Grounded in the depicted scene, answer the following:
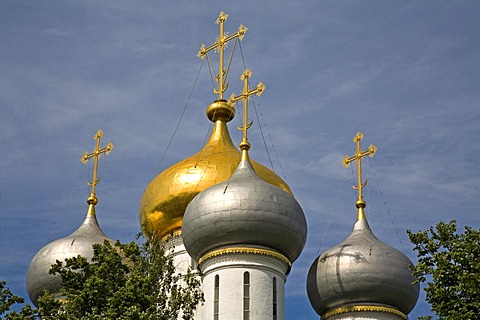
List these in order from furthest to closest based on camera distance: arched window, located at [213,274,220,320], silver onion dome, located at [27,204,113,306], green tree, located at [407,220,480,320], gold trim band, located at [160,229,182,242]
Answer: silver onion dome, located at [27,204,113,306] → gold trim band, located at [160,229,182,242] → arched window, located at [213,274,220,320] → green tree, located at [407,220,480,320]

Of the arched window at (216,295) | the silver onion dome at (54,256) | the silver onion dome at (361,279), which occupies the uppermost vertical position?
the silver onion dome at (54,256)

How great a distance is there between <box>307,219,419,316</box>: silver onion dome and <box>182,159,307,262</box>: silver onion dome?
63.2 inches

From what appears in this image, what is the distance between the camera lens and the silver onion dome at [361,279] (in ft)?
70.8

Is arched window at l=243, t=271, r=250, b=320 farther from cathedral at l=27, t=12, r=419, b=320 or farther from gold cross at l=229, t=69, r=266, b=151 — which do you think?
gold cross at l=229, t=69, r=266, b=151

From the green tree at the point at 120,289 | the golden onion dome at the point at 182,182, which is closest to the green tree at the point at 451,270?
the green tree at the point at 120,289

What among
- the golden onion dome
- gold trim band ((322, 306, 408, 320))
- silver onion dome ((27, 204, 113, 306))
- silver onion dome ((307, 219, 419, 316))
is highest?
the golden onion dome

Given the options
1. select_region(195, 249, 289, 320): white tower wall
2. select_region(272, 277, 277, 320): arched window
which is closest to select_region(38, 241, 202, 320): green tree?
select_region(195, 249, 289, 320): white tower wall

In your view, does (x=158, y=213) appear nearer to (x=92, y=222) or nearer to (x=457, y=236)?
(x=92, y=222)

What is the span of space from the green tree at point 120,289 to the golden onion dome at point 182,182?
465 cm

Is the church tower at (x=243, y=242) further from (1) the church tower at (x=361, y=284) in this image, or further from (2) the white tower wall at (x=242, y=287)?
(1) the church tower at (x=361, y=284)

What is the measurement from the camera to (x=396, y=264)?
21.9 metres

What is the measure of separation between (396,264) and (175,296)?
21.0ft

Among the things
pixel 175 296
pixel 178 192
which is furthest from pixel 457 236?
pixel 178 192

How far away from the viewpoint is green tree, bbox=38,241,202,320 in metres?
16.0
